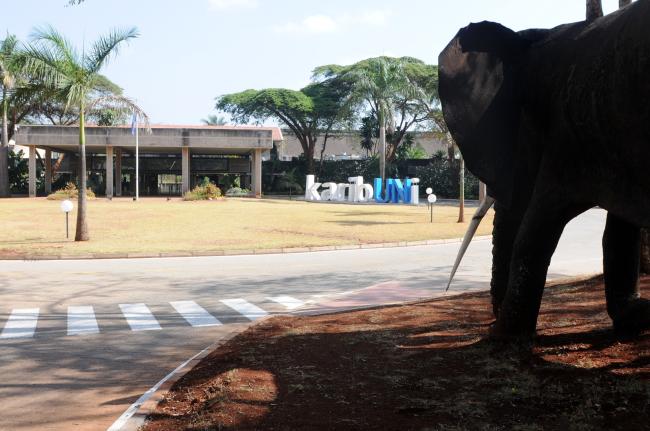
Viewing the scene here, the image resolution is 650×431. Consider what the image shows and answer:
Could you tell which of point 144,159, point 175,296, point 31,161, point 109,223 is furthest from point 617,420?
point 144,159

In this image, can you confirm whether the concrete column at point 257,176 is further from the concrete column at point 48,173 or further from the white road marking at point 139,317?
the white road marking at point 139,317

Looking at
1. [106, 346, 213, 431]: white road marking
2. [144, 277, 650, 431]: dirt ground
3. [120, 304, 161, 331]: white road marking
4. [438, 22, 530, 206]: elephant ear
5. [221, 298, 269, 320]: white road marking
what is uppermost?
[438, 22, 530, 206]: elephant ear

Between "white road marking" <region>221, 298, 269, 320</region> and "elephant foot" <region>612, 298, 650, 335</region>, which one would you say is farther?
"white road marking" <region>221, 298, 269, 320</region>

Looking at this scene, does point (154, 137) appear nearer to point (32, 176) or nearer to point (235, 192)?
point (235, 192)

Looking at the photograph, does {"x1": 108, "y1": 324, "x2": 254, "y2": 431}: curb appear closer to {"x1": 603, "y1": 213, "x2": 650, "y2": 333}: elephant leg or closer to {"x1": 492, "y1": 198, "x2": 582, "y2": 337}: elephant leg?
{"x1": 492, "y1": 198, "x2": 582, "y2": 337}: elephant leg

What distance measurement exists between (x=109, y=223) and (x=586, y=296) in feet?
71.7

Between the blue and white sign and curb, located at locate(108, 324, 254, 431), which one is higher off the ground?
the blue and white sign

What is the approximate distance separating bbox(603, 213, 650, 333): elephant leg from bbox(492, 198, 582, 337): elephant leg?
33.5 inches

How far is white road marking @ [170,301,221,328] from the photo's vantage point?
8734 millimetres

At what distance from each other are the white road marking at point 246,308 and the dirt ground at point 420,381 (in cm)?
202

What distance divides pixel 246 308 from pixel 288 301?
83 centimetres

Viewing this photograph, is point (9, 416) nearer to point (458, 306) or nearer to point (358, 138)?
point (458, 306)

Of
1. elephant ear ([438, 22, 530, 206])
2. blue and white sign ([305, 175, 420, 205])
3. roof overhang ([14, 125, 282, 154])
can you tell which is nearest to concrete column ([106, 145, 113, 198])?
roof overhang ([14, 125, 282, 154])

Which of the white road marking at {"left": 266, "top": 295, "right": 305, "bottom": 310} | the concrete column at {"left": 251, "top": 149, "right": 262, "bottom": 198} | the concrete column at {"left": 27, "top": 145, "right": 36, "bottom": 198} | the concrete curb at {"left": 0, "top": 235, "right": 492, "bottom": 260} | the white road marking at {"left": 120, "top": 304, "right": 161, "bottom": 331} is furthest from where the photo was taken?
the concrete column at {"left": 251, "top": 149, "right": 262, "bottom": 198}
